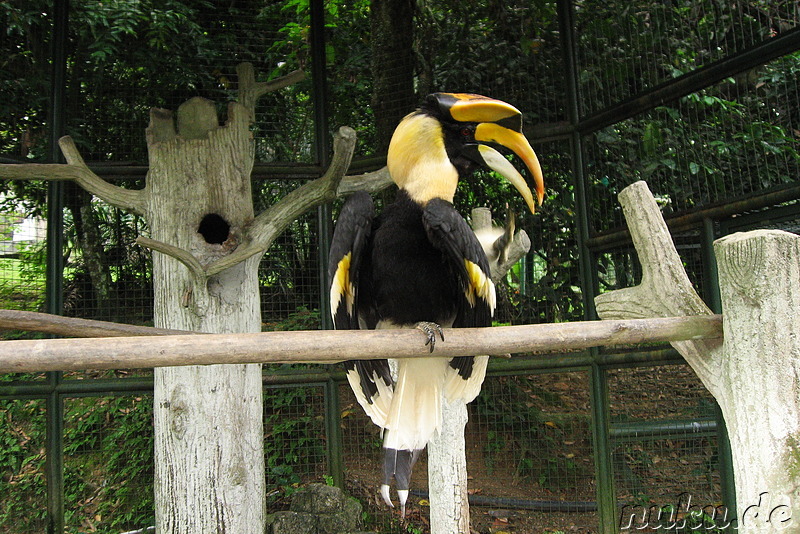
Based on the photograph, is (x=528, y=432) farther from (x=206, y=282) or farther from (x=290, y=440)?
(x=206, y=282)

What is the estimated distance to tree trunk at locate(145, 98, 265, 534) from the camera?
2988mm

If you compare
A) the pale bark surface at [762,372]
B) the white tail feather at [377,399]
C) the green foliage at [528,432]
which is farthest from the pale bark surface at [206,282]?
the pale bark surface at [762,372]

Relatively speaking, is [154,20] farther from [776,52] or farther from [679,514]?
[679,514]

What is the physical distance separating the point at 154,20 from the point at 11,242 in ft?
5.27

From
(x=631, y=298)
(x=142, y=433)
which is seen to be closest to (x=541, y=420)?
(x=631, y=298)

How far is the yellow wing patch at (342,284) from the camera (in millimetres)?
2213

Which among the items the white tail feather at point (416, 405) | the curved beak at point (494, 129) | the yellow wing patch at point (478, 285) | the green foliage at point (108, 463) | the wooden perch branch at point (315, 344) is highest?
the curved beak at point (494, 129)

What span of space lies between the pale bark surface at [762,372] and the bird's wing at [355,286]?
3.64 ft

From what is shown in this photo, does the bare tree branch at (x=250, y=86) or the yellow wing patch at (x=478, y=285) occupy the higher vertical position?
the bare tree branch at (x=250, y=86)

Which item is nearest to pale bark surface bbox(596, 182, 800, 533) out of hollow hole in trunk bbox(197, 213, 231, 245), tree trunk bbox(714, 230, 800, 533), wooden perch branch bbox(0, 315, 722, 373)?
tree trunk bbox(714, 230, 800, 533)

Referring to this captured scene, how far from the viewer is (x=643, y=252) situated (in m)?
2.18

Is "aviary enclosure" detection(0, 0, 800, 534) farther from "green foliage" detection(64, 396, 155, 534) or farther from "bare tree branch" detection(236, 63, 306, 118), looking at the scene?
"bare tree branch" detection(236, 63, 306, 118)

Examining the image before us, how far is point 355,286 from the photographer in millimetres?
2281

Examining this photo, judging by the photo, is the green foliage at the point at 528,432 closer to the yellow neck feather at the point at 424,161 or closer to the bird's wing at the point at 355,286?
the bird's wing at the point at 355,286
